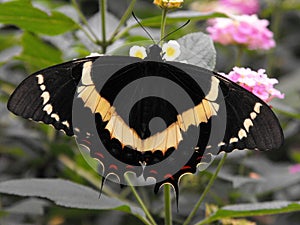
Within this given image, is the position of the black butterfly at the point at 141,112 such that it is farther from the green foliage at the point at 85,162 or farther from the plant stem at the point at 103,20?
the plant stem at the point at 103,20

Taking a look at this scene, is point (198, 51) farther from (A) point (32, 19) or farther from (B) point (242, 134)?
(A) point (32, 19)

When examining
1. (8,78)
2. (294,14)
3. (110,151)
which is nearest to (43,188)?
(110,151)

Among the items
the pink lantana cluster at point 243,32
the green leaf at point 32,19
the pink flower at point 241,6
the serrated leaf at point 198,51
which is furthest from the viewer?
the pink flower at point 241,6

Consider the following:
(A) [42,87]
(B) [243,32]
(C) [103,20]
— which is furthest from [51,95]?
(B) [243,32]

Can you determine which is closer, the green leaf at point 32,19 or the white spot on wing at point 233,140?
the white spot on wing at point 233,140

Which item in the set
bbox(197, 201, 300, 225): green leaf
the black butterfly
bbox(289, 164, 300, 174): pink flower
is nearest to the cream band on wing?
the black butterfly

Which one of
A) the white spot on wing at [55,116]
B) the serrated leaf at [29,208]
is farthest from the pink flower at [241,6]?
the white spot on wing at [55,116]

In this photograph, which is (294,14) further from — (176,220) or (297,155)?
(176,220)
